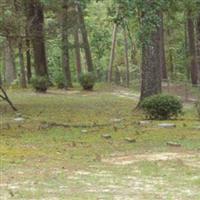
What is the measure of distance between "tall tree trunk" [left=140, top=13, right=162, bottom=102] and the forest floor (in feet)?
2.94

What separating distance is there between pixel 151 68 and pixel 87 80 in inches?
480

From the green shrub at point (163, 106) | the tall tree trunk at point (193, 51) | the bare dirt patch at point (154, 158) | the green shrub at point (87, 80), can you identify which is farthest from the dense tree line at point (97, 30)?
the bare dirt patch at point (154, 158)

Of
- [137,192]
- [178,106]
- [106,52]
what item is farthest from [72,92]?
[137,192]

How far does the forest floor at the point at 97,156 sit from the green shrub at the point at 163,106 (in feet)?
1.33

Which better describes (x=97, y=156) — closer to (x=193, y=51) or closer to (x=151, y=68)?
(x=151, y=68)

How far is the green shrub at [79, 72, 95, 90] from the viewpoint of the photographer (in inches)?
1203

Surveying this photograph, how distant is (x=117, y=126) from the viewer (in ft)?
51.6

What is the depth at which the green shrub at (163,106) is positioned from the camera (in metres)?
16.7

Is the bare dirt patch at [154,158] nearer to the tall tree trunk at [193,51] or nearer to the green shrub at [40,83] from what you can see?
the green shrub at [40,83]

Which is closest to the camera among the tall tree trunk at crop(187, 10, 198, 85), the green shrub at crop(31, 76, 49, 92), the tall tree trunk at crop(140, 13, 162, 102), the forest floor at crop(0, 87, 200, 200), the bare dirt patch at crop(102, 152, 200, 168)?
the forest floor at crop(0, 87, 200, 200)

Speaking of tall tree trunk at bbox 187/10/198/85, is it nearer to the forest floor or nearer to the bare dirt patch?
the forest floor

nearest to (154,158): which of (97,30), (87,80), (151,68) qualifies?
(151,68)

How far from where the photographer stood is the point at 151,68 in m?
18.8

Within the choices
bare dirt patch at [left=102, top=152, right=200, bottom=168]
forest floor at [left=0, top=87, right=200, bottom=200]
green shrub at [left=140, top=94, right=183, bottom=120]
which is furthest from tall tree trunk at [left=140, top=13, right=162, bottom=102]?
bare dirt patch at [left=102, top=152, right=200, bottom=168]
